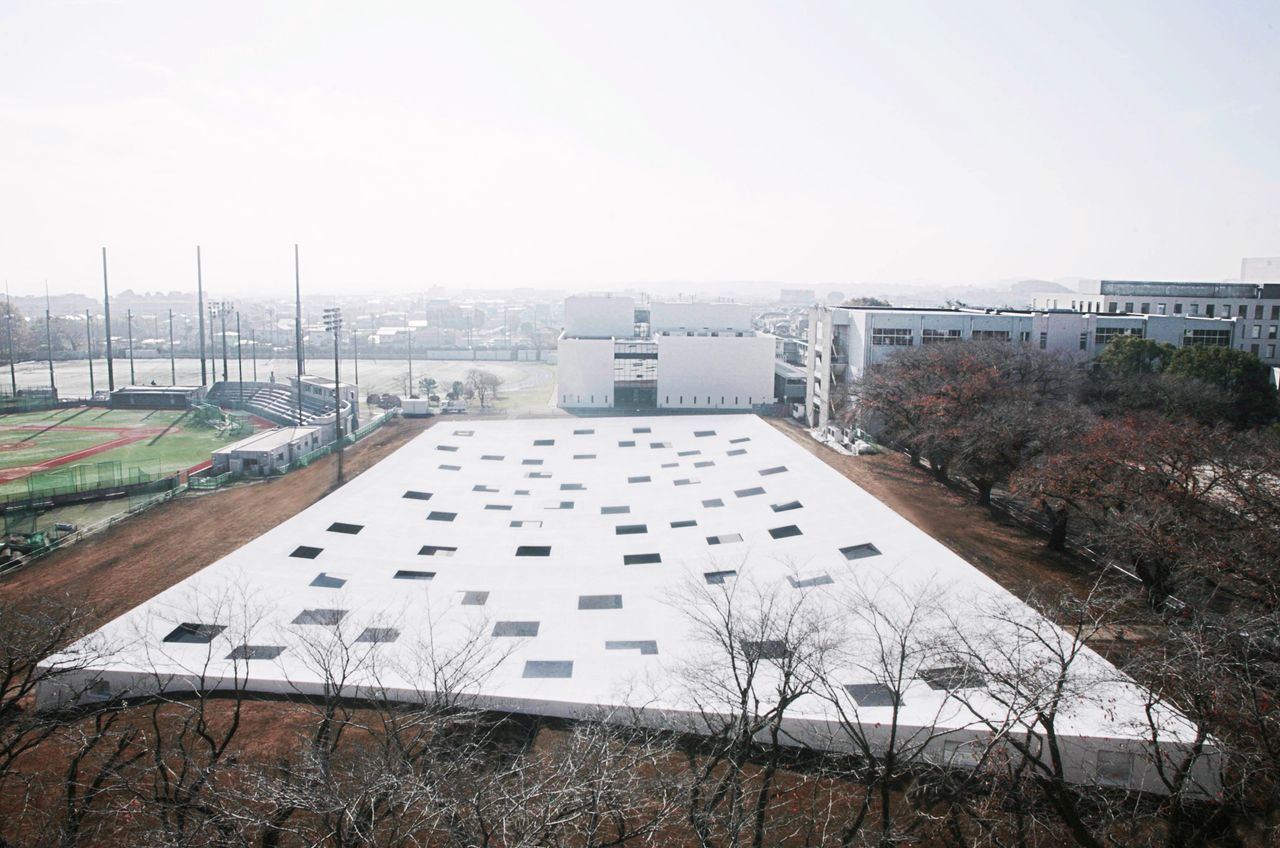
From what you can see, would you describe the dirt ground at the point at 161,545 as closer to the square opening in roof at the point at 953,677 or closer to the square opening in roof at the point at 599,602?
the square opening in roof at the point at 599,602

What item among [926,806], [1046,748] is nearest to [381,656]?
[926,806]

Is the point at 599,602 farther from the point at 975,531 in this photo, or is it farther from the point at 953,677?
the point at 975,531

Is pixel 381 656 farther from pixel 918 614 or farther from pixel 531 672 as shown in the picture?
pixel 918 614

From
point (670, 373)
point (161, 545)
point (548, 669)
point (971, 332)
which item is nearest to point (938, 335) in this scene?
point (971, 332)

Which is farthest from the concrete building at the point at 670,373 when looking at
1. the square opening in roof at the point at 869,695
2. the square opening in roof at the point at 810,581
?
the square opening in roof at the point at 869,695

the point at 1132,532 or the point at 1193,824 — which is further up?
the point at 1132,532

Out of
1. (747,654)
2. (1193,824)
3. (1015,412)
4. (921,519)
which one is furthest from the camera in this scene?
(1015,412)

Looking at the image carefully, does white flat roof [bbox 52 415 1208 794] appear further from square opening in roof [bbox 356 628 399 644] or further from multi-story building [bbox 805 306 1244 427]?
multi-story building [bbox 805 306 1244 427]
